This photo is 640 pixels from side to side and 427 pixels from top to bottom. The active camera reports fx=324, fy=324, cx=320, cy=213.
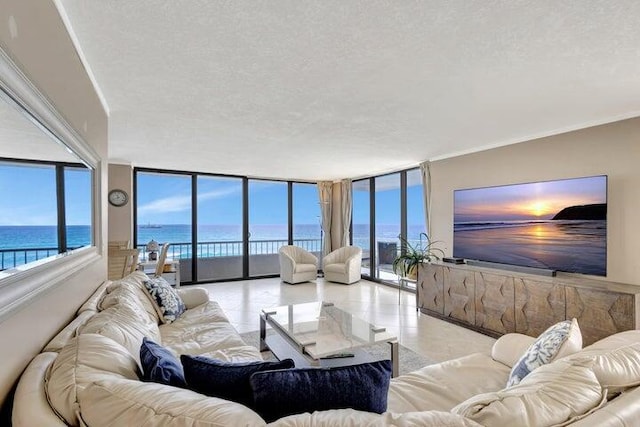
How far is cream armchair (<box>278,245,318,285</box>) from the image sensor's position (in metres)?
6.36

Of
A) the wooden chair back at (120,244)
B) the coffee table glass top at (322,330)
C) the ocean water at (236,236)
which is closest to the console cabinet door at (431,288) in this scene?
the ocean water at (236,236)

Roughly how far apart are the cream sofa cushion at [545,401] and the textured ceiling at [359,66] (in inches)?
60.4

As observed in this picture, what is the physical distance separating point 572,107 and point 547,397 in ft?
9.02

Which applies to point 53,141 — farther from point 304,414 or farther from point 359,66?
point 359,66

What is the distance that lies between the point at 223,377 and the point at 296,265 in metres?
5.40

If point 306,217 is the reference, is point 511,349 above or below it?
below

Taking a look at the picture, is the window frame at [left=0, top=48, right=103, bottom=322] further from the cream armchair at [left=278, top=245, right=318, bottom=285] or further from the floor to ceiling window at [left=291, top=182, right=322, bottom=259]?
the floor to ceiling window at [left=291, top=182, right=322, bottom=259]

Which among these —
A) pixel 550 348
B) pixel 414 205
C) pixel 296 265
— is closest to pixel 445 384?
pixel 550 348

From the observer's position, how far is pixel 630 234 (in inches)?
117

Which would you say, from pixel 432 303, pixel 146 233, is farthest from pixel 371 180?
pixel 146 233

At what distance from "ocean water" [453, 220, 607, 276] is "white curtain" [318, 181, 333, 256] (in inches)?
147

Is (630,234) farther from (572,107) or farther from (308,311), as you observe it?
(308,311)

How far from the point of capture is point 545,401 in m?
0.93

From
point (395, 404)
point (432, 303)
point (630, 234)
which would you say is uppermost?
point (630, 234)
